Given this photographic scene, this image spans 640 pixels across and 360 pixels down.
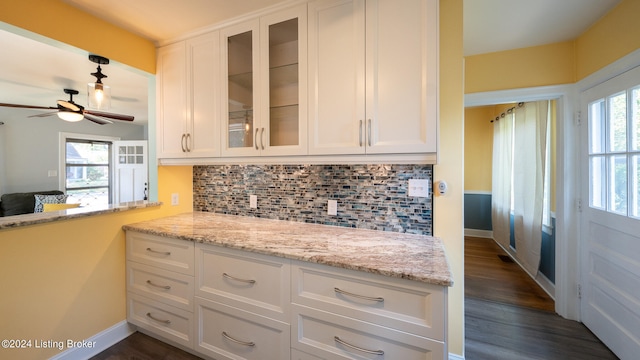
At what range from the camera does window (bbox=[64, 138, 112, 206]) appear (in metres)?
4.92

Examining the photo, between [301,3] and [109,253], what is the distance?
2.10m

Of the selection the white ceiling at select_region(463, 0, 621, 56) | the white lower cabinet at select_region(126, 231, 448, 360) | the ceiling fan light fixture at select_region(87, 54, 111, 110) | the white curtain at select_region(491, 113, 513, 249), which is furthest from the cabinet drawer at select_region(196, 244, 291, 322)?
the white curtain at select_region(491, 113, 513, 249)

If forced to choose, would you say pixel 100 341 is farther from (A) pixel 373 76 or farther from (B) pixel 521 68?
(B) pixel 521 68

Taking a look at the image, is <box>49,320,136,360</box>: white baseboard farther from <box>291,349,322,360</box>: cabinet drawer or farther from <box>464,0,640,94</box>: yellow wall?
<box>464,0,640,94</box>: yellow wall

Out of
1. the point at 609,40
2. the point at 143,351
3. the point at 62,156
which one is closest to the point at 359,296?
the point at 143,351

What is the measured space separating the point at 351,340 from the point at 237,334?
2.25 feet

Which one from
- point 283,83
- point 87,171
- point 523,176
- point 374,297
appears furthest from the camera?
point 87,171

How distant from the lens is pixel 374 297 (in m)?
1.07

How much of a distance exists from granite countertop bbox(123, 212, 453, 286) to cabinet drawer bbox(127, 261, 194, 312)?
270mm

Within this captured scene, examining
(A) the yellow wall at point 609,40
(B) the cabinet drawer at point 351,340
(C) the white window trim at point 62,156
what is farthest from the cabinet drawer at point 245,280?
(C) the white window trim at point 62,156

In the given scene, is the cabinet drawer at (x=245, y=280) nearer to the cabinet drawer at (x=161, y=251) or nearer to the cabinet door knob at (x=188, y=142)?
the cabinet drawer at (x=161, y=251)

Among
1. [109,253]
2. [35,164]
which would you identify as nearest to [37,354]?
[109,253]

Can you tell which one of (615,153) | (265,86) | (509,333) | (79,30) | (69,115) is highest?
(79,30)

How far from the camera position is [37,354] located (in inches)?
55.4
